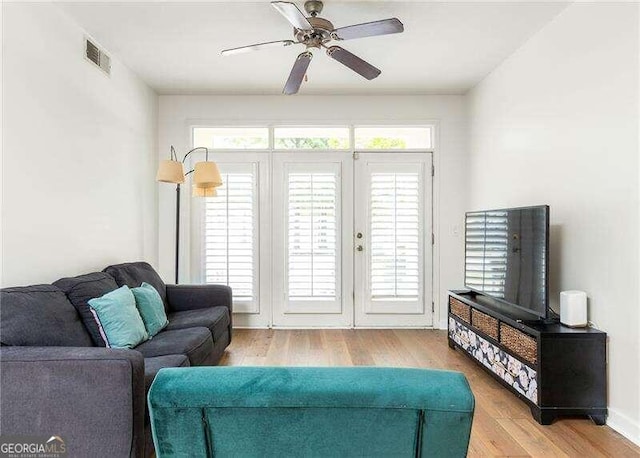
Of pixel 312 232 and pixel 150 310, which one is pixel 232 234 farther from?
pixel 150 310

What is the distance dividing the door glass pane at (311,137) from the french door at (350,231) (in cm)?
13

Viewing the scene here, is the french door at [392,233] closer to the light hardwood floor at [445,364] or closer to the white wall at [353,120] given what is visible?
the white wall at [353,120]

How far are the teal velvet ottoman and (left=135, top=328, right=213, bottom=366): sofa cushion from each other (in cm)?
172

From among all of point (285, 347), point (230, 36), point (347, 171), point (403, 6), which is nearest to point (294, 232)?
point (347, 171)

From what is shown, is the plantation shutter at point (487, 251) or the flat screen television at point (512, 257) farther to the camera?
the plantation shutter at point (487, 251)

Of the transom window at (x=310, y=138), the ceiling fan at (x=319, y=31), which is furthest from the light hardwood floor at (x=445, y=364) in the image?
the ceiling fan at (x=319, y=31)

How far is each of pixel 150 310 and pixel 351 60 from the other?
231 cm

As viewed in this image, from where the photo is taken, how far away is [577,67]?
2721 mm

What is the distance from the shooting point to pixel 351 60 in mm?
2748

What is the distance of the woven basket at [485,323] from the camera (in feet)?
9.79

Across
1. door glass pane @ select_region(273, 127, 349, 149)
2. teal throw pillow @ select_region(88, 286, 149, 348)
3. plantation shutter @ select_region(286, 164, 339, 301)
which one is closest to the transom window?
door glass pane @ select_region(273, 127, 349, 149)

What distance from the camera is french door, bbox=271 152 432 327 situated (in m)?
4.62

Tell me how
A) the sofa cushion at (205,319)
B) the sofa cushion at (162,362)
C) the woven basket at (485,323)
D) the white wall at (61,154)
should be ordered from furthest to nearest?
the sofa cushion at (205,319) → the woven basket at (485,323) → the white wall at (61,154) → the sofa cushion at (162,362)

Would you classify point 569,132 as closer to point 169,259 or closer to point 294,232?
point 294,232
